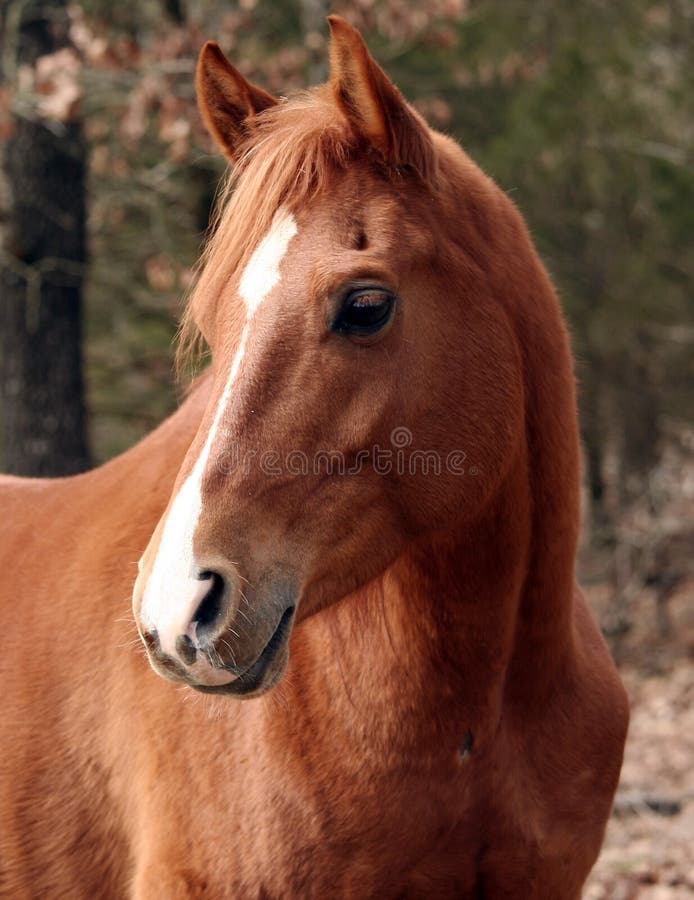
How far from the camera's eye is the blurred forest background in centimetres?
628

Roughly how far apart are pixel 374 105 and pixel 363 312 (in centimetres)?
44

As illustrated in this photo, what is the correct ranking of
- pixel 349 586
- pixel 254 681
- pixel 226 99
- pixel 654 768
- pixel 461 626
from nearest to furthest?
pixel 254 681 < pixel 349 586 < pixel 461 626 < pixel 226 99 < pixel 654 768

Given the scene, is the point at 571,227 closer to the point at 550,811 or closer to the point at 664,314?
the point at 664,314

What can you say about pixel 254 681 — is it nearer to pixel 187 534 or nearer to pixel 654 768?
pixel 187 534

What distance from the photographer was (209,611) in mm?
1846

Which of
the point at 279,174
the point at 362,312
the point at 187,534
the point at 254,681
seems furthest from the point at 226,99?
the point at 254,681

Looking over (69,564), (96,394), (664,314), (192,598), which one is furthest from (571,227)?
(192,598)

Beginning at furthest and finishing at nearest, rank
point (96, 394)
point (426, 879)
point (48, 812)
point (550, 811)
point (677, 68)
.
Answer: point (677, 68) → point (96, 394) → point (48, 812) → point (550, 811) → point (426, 879)

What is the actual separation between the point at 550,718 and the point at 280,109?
5.17ft

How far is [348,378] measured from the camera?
2045 mm

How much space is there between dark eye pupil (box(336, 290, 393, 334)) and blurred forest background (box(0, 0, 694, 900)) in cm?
421

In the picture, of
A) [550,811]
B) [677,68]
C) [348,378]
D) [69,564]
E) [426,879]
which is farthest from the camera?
[677,68]

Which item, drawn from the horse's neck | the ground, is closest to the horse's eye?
the horse's neck

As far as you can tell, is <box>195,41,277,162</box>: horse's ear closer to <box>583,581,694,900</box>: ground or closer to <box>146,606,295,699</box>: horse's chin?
<box>146,606,295,699</box>: horse's chin
